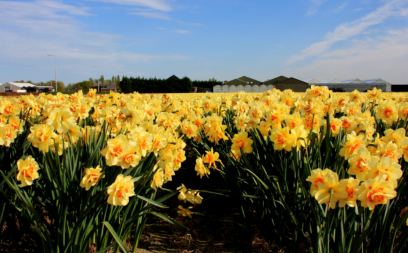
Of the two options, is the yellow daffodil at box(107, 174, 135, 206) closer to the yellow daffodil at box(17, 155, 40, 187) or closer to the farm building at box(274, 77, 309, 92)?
the yellow daffodil at box(17, 155, 40, 187)

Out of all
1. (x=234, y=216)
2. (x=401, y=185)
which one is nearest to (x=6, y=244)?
(x=234, y=216)

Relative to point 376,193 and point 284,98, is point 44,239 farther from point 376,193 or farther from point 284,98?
point 284,98

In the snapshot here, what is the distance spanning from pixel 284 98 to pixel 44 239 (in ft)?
7.65

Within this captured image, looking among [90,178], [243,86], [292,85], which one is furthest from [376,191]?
[292,85]

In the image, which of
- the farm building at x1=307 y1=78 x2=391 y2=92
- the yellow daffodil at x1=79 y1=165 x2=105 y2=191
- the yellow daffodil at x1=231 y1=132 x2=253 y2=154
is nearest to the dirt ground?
the yellow daffodil at x1=231 y1=132 x2=253 y2=154

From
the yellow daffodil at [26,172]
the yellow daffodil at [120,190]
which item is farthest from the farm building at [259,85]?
the yellow daffodil at [120,190]

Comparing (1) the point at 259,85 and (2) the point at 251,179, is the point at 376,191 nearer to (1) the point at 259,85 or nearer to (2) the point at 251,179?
(2) the point at 251,179

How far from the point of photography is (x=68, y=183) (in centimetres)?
148

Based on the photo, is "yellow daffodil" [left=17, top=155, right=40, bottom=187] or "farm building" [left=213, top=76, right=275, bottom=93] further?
"farm building" [left=213, top=76, right=275, bottom=93]

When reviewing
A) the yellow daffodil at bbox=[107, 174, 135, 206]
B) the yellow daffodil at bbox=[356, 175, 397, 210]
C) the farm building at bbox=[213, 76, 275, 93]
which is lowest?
the yellow daffodil at bbox=[107, 174, 135, 206]

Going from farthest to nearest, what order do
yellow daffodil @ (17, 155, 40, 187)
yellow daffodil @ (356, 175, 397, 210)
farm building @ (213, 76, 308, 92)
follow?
farm building @ (213, 76, 308, 92) → yellow daffodil @ (17, 155, 40, 187) → yellow daffodil @ (356, 175, 397, 210)

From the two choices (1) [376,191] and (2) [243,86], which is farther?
(2) [243,86]

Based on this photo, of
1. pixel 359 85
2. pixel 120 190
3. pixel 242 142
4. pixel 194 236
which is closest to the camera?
pixel 120 190

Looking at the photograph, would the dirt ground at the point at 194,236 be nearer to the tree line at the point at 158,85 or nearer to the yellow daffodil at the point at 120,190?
the yellow daffodil at the point at 120,190
